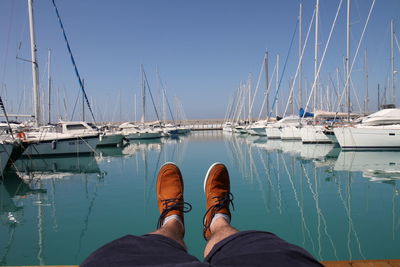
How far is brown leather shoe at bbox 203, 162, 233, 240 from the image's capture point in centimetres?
214

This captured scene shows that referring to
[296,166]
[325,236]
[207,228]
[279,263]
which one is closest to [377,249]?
[325,236]

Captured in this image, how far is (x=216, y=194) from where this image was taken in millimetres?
2516

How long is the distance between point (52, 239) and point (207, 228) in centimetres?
222

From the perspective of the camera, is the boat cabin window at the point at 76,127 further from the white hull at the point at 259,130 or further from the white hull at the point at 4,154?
the white hull at the point at 259,130

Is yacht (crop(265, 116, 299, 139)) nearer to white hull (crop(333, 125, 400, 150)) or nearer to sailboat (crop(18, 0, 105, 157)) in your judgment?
white hull (crop(333, 125, 400, 150))

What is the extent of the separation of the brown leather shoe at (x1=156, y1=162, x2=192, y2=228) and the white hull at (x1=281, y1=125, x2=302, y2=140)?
1682 cm

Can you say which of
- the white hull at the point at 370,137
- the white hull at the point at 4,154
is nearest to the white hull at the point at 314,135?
the white hull at the point at 370,137

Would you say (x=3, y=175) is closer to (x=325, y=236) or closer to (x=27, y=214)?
(x=27, y=214)

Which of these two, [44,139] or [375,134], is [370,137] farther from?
[44,139]

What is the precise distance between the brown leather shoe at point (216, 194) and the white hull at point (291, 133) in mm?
16559

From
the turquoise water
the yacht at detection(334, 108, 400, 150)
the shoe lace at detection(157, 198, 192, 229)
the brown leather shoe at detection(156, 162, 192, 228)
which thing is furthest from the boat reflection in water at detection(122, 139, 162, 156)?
the shoe lace at detection(157, 198, 192, 229)

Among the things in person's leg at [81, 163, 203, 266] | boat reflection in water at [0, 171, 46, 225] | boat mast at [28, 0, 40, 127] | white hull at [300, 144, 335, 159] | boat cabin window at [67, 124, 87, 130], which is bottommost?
boat reflection in water at [0, 171, 46, 225]

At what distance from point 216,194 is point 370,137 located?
1196 centimetres

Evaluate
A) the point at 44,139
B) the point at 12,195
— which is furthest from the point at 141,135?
the point at 12,195
